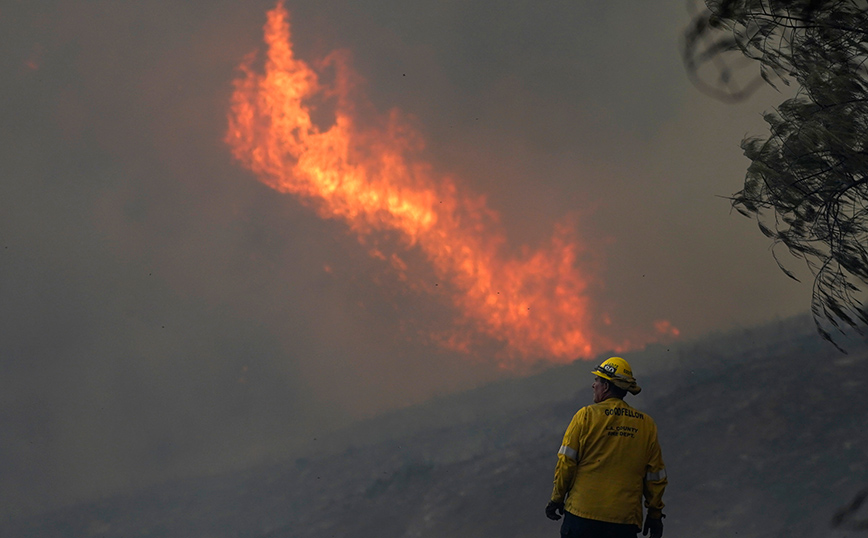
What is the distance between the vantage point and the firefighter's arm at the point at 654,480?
4.76 metres

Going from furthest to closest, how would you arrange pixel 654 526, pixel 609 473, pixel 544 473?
pixel 544 473 < pixel 654 526 < pixel 609 473

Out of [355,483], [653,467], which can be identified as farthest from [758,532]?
[355,483]

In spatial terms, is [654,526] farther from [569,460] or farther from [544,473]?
[544,473]

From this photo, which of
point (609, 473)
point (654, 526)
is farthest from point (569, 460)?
point (654, 526)

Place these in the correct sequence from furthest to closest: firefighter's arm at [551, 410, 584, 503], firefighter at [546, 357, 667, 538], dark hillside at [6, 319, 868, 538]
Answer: dark hillside at [6, 319, 868, 538] < firefighter's arm at [551, 410, 584, 503] < firefighter at [546, 357, 667, 538]

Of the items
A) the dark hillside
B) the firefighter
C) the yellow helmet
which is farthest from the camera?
the dark hillside

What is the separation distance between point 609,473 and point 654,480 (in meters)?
0.35

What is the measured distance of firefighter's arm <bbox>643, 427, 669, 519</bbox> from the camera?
15.6 ft

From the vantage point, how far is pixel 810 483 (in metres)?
14.7

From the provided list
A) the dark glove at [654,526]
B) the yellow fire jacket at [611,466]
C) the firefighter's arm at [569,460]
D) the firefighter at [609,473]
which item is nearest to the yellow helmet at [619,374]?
the firefighter at [609,473]

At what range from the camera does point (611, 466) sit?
470cm

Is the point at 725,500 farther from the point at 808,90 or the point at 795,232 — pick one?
the point at 808,90

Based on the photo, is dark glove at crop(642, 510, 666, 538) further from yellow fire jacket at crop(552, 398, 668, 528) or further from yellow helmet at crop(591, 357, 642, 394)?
yellow helmet at crop(591, 357, 642, 394)

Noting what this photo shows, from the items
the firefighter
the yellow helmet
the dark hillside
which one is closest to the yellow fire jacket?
the firefighter
